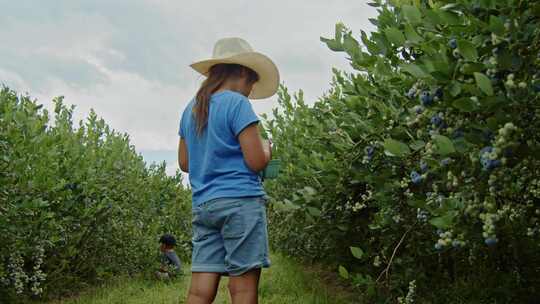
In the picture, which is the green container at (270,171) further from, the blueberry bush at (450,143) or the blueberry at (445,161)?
the blueberry at (445,161)

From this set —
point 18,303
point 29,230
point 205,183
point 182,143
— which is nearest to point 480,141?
point 205,183

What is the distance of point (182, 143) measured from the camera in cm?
352

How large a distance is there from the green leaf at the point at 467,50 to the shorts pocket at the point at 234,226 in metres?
1.54

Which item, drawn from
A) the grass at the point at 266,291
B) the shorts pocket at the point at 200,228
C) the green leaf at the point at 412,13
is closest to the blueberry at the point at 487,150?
the green leaf at the point at 412,13

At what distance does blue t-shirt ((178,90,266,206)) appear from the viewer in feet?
9.98

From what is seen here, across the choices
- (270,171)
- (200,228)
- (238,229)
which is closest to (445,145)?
(238,229)

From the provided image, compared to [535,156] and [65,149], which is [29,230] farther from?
[535,156]

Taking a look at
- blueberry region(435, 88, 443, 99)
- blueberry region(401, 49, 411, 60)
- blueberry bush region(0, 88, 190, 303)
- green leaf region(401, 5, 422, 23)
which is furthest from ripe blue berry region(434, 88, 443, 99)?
blueberry bush region(0, 88, 190, 303)

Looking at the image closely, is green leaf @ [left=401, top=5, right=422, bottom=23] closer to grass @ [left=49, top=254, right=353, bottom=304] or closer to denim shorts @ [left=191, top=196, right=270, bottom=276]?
denim shorts @ [left=191, top=196, right=270, bottom=276]

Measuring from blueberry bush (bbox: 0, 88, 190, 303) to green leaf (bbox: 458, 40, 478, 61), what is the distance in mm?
3437

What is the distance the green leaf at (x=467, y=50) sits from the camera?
169cm

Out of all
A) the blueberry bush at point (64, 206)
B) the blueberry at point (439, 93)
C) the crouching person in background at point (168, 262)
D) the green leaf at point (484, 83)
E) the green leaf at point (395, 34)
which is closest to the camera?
the green leaf at point (484, 83)

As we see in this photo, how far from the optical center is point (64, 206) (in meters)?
6.29

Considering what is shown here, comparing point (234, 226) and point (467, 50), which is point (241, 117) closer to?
point (234, 226)
